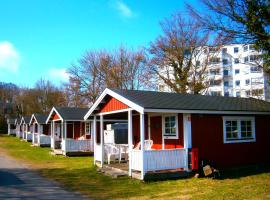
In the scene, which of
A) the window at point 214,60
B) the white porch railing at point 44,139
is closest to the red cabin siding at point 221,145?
the window at point 214,60

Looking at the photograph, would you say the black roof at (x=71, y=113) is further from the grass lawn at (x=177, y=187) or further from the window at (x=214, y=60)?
the window at (x=214, y=60)

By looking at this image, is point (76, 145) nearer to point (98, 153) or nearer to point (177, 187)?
point (98, 153)

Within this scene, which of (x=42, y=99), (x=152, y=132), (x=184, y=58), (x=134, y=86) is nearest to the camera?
(x=152, y=132)

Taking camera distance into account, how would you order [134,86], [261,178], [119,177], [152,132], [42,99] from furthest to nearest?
[42,99] → [134,86] → [152,132] → [119,177] → [261,178]

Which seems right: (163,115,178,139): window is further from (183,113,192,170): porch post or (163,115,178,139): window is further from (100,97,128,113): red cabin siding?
(100,97,128,113): red cabin siding

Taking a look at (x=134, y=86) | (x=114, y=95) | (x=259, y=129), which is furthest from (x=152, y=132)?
(x=134, y=86)

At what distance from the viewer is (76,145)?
27219 mm

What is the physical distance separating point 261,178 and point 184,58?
2533cm

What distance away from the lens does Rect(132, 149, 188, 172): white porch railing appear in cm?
1374

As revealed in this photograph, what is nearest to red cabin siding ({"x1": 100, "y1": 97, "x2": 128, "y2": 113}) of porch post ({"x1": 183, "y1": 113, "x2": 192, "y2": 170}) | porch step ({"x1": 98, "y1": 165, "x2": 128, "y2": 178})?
porch post ({"x1": 183, "y1": 113, "x2": 192, "y2": 170})

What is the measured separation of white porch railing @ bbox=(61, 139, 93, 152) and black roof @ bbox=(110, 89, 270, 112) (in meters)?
12.0

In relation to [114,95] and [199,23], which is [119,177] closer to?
[114,95]

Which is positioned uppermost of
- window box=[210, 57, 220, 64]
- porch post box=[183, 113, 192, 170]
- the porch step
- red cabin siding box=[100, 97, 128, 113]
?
window box=[210, 57, 220, 64]

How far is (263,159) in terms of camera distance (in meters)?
17.7
